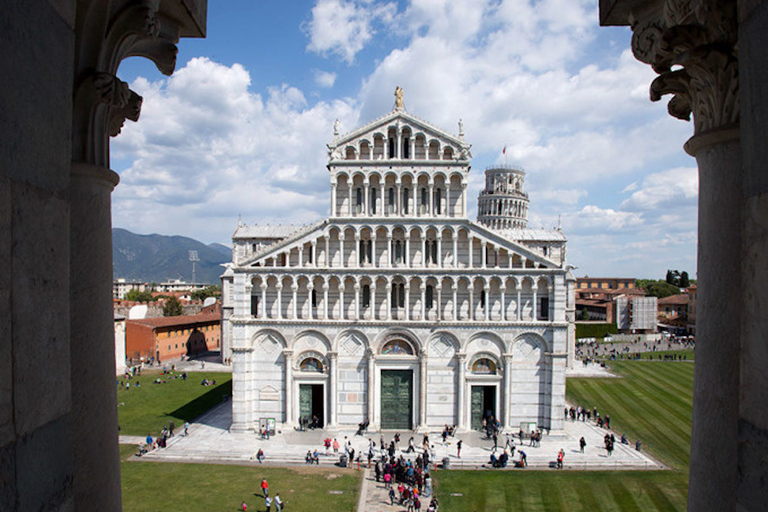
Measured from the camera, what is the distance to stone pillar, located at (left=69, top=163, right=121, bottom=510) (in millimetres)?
3963

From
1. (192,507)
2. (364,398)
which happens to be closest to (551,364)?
(364,398)

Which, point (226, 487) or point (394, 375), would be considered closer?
point (226, 487)

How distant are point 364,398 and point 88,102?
94.8ft

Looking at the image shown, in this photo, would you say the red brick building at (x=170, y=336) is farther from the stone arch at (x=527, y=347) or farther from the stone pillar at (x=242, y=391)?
the stone arch at (x=527, y=347)

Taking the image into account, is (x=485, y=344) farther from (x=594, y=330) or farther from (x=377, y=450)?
(x=594, y=330)

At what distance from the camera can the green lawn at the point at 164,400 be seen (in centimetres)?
3341

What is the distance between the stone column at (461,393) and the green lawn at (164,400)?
731 inches

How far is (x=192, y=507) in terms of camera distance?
21.1 metres

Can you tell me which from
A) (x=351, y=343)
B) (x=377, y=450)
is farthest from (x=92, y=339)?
(x=351, y=343)

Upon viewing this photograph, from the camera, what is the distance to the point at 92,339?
162 inches

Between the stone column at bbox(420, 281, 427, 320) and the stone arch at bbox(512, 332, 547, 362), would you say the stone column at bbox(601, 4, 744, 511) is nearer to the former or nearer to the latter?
the stone column at bbox(420, 281, 427, 320)

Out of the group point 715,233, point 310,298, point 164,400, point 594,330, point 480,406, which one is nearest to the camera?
point 715,233

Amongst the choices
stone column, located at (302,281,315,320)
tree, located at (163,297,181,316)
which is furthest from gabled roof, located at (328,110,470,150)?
tree, located at (163,297,181,316)

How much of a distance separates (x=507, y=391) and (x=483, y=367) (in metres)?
2.03
